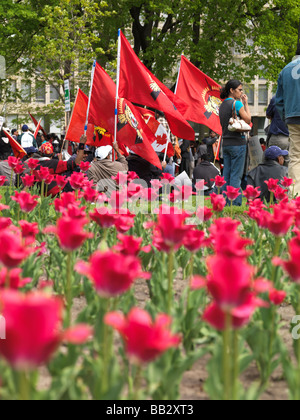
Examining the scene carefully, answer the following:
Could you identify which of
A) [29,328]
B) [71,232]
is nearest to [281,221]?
[71,232]

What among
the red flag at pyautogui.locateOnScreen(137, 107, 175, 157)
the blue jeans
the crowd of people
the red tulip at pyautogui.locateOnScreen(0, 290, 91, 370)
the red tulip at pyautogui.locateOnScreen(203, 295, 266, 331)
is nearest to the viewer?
the red tulip at pyautogui.locateOnScreen(0, 290, 91, 370)

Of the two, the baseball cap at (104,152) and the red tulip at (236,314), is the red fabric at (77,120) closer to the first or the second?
the baseball cap at (104,152)

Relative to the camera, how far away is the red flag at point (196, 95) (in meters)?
9.53

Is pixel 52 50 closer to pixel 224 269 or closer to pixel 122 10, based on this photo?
pixel 122 10

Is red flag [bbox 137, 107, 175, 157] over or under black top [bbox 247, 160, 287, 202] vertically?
over

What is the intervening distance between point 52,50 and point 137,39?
5688 millimetres

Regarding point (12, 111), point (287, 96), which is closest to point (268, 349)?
point (287, 96)

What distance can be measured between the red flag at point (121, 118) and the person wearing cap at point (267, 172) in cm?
129

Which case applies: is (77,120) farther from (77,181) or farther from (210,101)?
(77,181)

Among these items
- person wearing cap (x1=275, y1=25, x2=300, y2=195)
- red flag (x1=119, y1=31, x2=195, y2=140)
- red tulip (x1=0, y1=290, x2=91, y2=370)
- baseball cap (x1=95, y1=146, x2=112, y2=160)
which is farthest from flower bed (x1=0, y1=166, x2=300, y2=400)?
baseball cap (x1=95, y1=146, x2=112, y2=160)

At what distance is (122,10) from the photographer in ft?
70.3

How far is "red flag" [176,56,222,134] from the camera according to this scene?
9.53 meters

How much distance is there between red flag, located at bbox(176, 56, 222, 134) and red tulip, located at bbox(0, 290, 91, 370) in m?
8.54

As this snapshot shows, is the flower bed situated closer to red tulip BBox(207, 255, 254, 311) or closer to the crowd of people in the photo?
red tulip BBox(207, 255, 254, 311)
